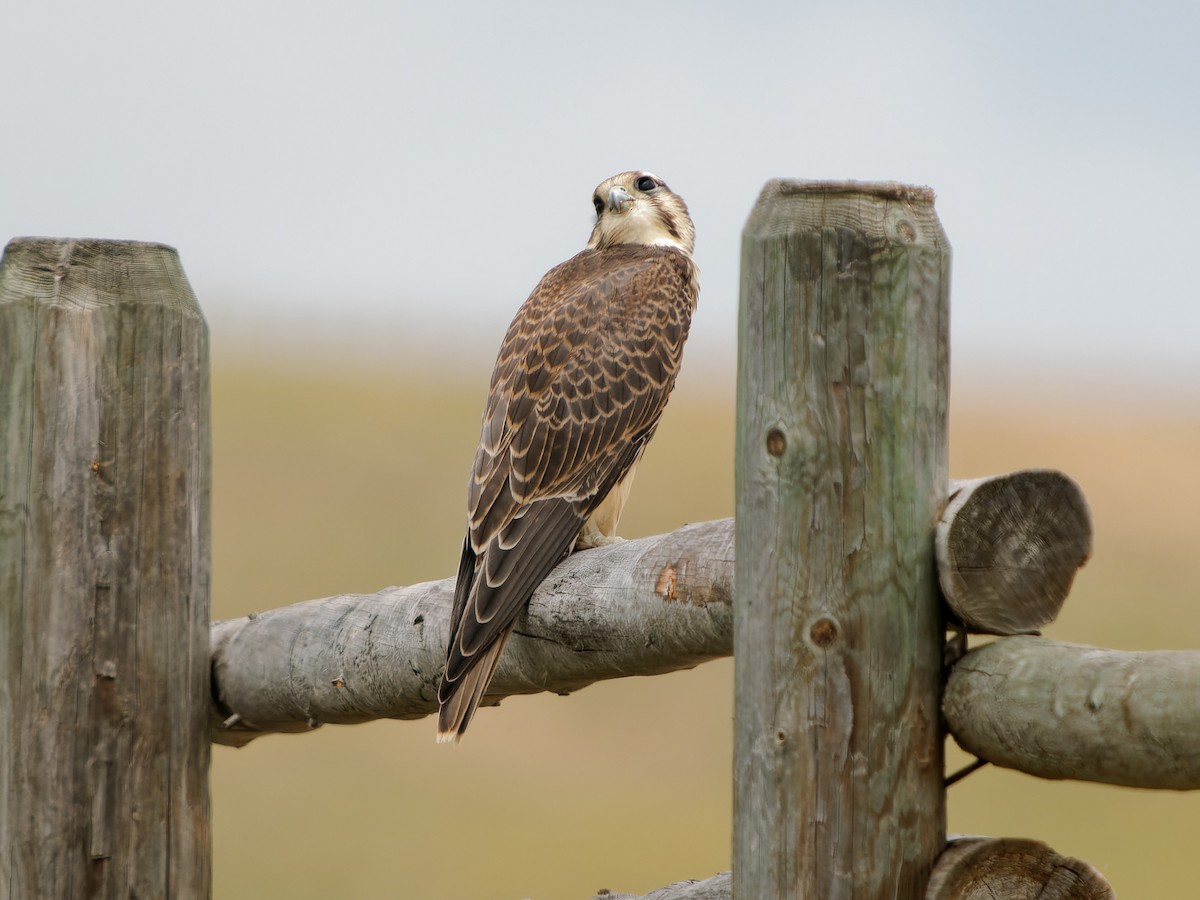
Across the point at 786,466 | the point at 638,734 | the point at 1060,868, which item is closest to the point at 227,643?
the point at 786,466

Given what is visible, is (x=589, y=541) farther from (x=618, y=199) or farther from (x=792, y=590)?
(x=792, y=590)

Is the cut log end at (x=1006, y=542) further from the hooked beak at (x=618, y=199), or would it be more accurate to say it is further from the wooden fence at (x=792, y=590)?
the hooked beak at (x=618, y=199)

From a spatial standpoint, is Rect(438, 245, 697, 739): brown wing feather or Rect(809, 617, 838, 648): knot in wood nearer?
Rect(809, 617, 838, 648): knot in wood

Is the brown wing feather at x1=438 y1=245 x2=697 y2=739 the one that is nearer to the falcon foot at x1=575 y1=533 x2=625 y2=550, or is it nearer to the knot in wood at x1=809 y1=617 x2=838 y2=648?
the falcon foot at x1=575 y1=533 x2=625 y2=550

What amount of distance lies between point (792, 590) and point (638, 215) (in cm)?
314

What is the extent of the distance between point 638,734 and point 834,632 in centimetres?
1414

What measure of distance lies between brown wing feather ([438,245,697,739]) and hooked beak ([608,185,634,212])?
342 mm

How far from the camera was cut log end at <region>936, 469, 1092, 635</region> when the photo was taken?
1884mm

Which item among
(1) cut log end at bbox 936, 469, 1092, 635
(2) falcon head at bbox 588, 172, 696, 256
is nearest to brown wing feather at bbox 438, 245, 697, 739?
(2) falcon head at bbox 588, 172, 696, 256

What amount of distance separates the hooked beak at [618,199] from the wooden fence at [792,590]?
2.34 meters

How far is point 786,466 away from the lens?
1.92 meters

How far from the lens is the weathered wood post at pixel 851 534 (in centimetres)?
189

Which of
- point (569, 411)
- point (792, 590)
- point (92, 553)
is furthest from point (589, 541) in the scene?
point (792, 590)

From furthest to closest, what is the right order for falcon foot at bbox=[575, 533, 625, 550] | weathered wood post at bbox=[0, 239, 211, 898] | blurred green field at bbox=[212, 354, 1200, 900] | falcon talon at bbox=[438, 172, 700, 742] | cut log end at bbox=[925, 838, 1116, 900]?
blurred green field at bbox=[212, 354, 1200, 900] → falcon foot at bbox=[575, 533, 625, 550] → falcon talon at bbox=[438, 172, 700, 742] → weathered wood post at bbox=[0, 239, 211, 898] → cut log end at bbox=[925, 838, 1116, 900]
